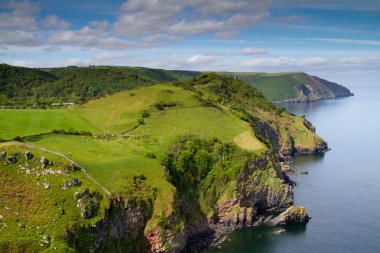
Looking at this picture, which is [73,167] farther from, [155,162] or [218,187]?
[218,187]

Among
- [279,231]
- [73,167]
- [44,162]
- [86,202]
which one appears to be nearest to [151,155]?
[73,167]

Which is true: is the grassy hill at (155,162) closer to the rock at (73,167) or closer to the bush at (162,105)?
the bush at (162,105)

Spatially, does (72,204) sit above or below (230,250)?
above

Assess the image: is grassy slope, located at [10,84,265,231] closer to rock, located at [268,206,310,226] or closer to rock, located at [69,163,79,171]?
rock, located at [69,163,79,171]

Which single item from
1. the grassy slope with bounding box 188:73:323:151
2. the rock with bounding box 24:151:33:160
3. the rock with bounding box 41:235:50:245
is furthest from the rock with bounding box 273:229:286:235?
the grassy slope with bounding box 188:73:323:151

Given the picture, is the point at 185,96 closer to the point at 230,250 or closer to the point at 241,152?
the point at 241,152

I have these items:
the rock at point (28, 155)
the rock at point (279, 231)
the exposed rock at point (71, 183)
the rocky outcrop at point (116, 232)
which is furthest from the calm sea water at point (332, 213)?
the rock at point (28, 155)

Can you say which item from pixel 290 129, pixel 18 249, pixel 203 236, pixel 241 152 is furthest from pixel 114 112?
pixel 290 129
